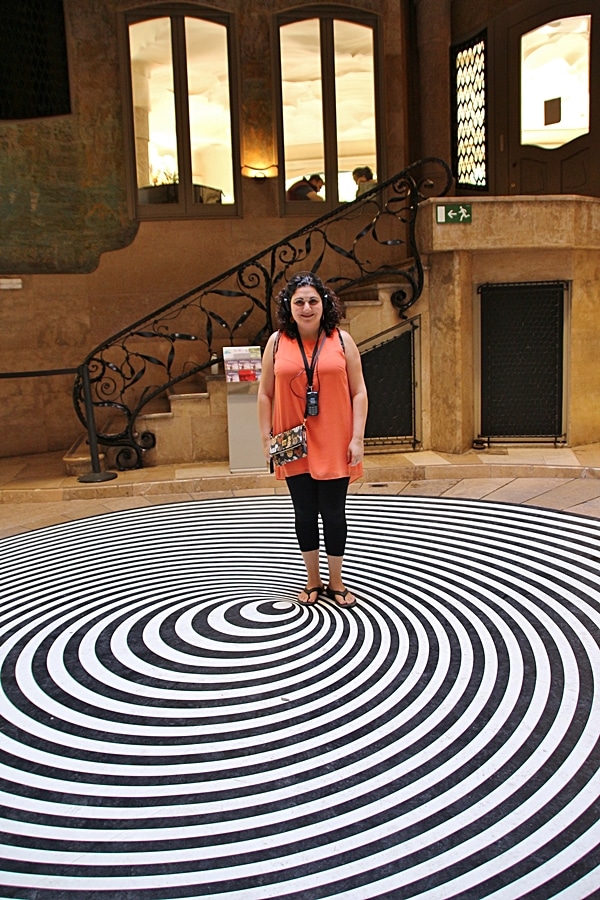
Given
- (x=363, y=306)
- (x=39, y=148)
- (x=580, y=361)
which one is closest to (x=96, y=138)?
(x=39, y=148)

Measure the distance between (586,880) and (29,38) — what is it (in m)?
9.51

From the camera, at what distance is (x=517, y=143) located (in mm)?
9688

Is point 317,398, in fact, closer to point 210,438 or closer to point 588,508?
point 588,508

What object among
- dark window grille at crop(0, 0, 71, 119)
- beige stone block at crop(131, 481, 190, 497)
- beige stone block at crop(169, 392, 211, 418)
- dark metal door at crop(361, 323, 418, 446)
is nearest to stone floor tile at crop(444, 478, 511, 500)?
dark metal door at crop(361, 323, 418, 446)

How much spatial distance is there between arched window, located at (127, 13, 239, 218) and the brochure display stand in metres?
3.12

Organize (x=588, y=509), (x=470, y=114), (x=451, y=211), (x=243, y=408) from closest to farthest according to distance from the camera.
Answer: (x=588, y=509), (x=243, y=408), (x=451, y=211), (x=470, y=114)

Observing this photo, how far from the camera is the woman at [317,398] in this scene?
3.96 m

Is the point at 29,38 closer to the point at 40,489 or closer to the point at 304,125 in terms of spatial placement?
the point at 304,125

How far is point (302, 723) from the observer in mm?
3119

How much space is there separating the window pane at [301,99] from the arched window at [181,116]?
2.15 ft

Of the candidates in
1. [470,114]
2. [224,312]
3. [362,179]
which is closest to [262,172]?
[362,179]

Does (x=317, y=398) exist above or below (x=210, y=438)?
above

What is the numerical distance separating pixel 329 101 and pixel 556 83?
8.58 ft

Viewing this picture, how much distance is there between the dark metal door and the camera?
7.55 meters
